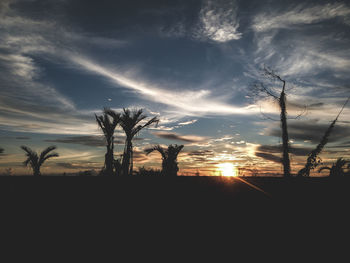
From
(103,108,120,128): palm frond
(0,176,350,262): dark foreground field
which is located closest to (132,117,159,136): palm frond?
(103,108,120,128): palm frond

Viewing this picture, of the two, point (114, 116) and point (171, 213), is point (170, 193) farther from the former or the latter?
point (114, 116)

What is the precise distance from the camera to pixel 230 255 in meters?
2.54

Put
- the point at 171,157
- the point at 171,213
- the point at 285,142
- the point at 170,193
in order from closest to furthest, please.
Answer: the point at 171,213 < the point at 170,193 < the point at 285,142 < the point at 171,157

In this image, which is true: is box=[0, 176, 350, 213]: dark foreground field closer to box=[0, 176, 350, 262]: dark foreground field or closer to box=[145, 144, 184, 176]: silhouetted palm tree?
box=[0, 176, 350, 262]: dark foreground field

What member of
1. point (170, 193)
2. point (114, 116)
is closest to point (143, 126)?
point (114, 116)

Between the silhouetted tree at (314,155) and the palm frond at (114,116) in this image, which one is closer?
the silhouetted tree at (314,155)

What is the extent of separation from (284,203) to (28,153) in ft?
63.2

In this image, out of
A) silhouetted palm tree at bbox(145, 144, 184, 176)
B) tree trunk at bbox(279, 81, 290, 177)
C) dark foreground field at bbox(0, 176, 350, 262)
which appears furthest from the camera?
silhouetted palm tree at bbox(145, 144, 184, 176)

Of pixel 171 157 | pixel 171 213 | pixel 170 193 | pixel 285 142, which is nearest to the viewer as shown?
pixel 171 213

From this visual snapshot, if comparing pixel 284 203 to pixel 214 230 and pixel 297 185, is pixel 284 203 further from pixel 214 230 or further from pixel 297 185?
pixel 214 230

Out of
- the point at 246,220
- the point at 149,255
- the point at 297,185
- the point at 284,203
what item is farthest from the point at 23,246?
the point at 297,185

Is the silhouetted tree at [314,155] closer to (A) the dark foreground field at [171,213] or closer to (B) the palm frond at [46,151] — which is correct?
(A) the dark foreground field at [171,213]

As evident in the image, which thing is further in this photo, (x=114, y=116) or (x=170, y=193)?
(x=114, y=116)

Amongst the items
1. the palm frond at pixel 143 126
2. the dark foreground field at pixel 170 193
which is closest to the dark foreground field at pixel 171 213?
the dark foreground field at pixel 170 193
